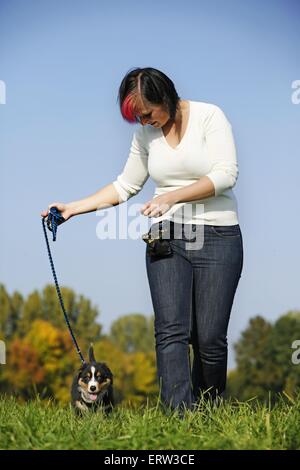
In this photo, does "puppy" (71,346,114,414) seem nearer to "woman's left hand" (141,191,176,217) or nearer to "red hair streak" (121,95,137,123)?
"woman's left hand" (141,191,176,217)

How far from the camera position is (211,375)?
5035 millimetres

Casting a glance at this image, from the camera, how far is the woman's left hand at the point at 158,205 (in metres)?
4.48

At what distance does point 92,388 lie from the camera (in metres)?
6.22

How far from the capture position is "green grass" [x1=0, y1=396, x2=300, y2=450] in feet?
12.2

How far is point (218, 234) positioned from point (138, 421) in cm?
123

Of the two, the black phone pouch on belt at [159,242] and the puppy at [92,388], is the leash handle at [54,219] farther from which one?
the puppy at [92,388]

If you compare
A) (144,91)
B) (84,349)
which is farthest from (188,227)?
(84,349)

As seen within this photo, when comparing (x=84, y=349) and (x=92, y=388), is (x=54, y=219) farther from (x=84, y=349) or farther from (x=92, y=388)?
(x=84, y=349)

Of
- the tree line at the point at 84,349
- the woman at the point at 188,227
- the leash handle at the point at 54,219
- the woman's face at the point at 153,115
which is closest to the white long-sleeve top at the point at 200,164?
the woman at the point at 188,227

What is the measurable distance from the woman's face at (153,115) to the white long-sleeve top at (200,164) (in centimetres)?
11

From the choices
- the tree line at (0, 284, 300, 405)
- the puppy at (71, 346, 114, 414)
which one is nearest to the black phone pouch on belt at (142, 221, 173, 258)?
the puppy at (71, 346, 114, 414)
